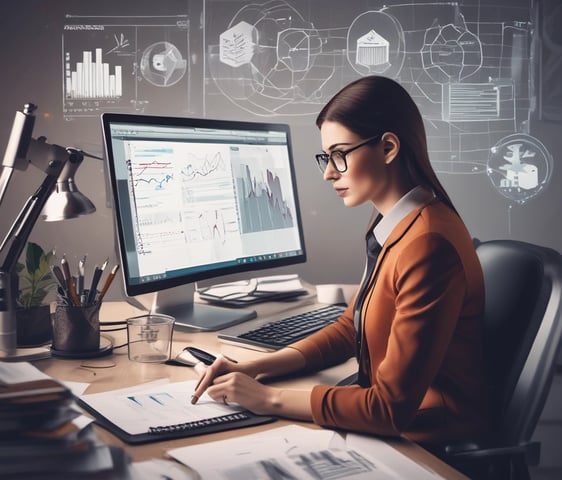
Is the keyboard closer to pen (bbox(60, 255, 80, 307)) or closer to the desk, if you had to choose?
the desk

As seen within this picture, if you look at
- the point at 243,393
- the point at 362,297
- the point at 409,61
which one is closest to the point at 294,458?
the point at 243,393

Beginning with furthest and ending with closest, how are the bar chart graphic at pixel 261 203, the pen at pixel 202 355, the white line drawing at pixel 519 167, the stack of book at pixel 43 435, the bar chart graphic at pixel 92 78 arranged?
the white line drawing at pixel 519 167, the bar chart graphic at pixel 92 78, the bar chart graphic at pixel 261 203, the pen at pixel 202 355, the stack of book at pixel 43 435

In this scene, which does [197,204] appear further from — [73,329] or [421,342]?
[421,342]

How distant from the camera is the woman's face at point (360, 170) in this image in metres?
1.18

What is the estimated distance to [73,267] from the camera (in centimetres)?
235

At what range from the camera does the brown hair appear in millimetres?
1166

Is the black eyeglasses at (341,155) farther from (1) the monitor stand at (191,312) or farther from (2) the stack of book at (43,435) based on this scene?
(2) the stack of book at (43,435)

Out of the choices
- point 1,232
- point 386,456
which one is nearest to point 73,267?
point 1,232

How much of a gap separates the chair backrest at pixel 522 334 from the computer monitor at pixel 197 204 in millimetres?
621

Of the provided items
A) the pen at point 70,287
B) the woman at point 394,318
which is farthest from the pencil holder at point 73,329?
the woman at point 394,318

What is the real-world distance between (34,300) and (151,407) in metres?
0.51

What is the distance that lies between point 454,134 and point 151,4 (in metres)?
1.19

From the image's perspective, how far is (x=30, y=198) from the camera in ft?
4.56

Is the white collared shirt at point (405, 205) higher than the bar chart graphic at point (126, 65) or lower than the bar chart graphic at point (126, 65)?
lower
